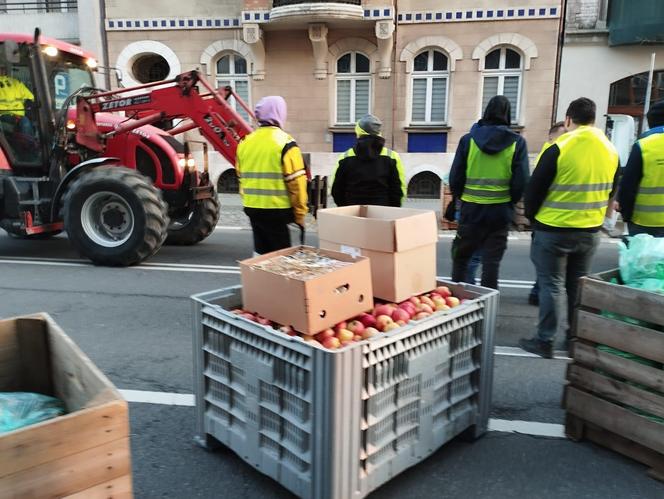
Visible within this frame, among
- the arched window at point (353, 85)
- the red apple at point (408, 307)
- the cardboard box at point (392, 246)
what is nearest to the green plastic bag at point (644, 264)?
the cardboard box at point (392, 246)

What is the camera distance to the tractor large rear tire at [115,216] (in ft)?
22.9

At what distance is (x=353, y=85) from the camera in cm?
1508

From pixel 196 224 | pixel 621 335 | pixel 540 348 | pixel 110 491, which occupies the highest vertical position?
pixel 621 335

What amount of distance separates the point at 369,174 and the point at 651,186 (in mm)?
2177

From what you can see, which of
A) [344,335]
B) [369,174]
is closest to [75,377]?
[344,335]

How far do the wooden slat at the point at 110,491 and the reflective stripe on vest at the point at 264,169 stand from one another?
321 cm

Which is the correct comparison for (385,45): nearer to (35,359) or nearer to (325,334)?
(325,334)

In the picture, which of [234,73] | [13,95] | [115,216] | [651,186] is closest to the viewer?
[651,186]

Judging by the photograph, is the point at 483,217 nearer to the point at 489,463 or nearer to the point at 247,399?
the point at 489,463

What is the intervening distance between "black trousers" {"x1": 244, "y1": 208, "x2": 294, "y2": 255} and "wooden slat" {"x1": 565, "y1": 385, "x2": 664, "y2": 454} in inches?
105

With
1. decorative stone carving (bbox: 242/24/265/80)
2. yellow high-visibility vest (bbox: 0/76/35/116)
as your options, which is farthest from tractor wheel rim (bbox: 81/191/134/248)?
decorative stone carving (bbox: 242/24/265/80)

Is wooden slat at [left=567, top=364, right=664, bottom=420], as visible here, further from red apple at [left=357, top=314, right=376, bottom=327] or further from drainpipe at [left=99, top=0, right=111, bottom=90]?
drainpipe at [left=99, top=0, right=111, bottom=90]

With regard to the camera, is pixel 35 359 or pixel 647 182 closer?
pixel 35 359

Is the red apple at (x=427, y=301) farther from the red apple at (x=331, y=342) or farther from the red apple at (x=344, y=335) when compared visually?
the red apple at (x=331, y=342)
